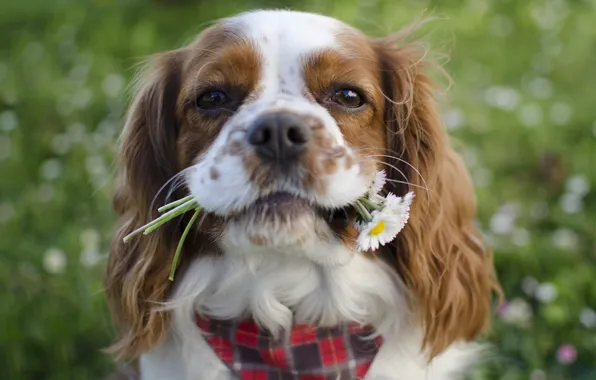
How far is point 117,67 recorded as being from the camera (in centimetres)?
680

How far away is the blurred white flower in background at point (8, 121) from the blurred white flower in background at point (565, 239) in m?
3.75

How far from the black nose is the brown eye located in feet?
1.16

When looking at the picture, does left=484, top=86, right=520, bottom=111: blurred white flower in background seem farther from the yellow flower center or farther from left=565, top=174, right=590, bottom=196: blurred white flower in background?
the yellow flower center

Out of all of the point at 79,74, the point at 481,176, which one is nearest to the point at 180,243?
the point at 481,176

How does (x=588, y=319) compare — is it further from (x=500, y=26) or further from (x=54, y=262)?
(x=500, y=26)

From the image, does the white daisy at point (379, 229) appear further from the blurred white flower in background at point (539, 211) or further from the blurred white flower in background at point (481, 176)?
the blurred white flower in background at point (481, 176)

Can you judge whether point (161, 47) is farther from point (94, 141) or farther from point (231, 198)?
point (231, 198)

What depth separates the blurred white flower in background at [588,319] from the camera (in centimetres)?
366

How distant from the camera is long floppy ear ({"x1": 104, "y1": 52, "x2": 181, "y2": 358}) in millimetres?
2814

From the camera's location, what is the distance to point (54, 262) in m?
4.14

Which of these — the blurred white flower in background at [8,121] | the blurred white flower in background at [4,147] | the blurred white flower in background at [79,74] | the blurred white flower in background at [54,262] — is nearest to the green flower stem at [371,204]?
the blurred white flower in background at [54,262]

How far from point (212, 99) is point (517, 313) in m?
1.87

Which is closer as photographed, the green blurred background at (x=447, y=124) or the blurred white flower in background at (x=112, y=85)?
the green blurred background at (x=447, y=124)

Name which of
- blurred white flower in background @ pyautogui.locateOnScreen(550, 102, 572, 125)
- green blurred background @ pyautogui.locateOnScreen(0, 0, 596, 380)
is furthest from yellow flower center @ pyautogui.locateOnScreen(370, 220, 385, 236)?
blurred white flower in background @ pyautogui.locateOnScreen(550, 102, 572, 125)
